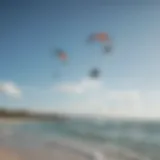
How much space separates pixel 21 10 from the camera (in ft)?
4.72

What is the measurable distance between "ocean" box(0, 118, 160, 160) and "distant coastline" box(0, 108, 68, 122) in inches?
1.0

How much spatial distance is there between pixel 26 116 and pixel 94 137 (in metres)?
0.36

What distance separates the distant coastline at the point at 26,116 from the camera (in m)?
1.40

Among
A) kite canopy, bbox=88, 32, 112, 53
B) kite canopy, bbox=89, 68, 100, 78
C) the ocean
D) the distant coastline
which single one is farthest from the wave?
kite canopy, bbox=88, 32, 112, 53

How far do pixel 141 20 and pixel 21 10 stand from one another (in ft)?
2.03

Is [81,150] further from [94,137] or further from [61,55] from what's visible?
[61,55]

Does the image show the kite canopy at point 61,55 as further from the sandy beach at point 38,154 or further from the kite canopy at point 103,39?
the sandy beach at point 38,154

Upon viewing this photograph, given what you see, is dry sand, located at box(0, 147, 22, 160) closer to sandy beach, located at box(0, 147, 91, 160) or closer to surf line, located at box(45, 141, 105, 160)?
sandy beach, located at box(0, 147, 91, 160)

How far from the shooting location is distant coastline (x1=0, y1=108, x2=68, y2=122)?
4.58 feet

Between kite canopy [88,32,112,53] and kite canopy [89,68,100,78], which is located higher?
kite canopy [88,32,112,53]

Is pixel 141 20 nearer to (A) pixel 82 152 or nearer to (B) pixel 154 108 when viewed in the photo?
(B) pixel 154 108

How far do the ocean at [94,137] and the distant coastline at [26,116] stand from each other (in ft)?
0.09

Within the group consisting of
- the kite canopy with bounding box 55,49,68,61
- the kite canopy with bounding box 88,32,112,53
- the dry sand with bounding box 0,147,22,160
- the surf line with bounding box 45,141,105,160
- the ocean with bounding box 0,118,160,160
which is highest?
the kite canopy with bounding box 88,32,112,53

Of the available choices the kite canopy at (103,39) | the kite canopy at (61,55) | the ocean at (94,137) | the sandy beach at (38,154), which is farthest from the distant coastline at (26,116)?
the kite canopy at (103,39)
